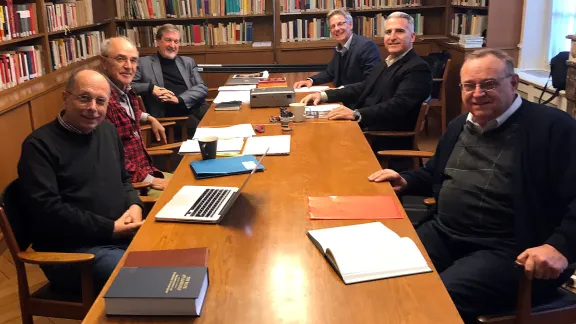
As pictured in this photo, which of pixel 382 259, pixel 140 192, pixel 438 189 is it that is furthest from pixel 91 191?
pixel 438 189

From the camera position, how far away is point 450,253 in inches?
77.9

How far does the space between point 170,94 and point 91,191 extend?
6.83 feet

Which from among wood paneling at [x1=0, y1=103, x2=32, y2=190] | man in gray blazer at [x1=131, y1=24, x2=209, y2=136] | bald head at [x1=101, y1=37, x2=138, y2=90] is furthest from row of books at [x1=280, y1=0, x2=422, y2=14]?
bald head at [x1=101, y1=37, x2=138, y2=90]

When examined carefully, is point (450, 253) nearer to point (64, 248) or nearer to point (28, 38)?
point (64, 248)

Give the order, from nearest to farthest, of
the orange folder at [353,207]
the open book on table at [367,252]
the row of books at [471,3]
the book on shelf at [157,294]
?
1. the book on shelf at [157,294]
2. the open book on table at [367,252]
3. the orange folder at [353,207]
4. the row of books at [471,3]

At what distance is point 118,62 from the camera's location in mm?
2920

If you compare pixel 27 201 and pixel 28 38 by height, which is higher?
pixel 28 38

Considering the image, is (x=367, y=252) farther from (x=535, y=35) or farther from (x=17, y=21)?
(x=535, y=35)

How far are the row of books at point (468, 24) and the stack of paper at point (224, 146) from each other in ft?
11.4

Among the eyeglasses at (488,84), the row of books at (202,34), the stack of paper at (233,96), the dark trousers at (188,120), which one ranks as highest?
the row of books at (202,34)

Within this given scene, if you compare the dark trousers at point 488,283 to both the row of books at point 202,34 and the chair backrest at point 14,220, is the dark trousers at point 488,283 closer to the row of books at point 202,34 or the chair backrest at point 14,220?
the chair backrest at point 14,220

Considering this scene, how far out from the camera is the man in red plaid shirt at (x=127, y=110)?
104 inches

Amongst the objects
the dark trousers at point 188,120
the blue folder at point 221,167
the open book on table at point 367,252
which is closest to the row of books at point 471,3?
the dark trousers at point 188,120

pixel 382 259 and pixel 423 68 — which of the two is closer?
pixel 382 259
